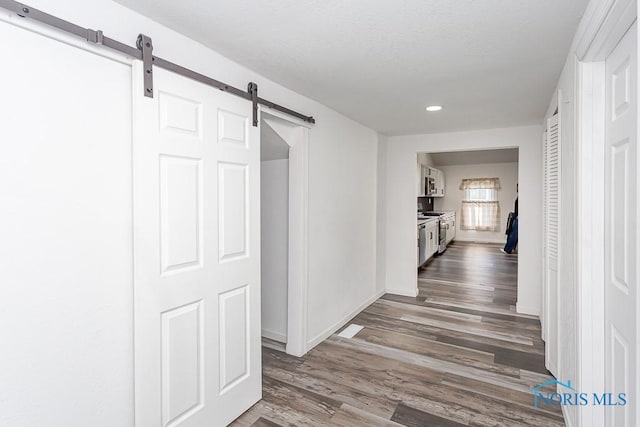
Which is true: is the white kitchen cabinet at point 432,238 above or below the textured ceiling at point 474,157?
below

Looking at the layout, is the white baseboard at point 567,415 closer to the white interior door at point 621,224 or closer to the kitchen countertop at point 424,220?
the white interior door at point 621,224

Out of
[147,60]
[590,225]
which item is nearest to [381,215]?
[590,225]

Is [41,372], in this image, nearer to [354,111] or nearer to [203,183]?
[203,183]

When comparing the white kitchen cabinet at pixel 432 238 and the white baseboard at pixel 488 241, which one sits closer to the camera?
the white kitchen cabinet at pixel 432 238

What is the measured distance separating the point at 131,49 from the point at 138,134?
0.37 metres

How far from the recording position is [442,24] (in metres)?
1.68

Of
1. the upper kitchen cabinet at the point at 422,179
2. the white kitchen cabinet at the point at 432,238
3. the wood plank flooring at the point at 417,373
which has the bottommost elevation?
the wood plank flooring at the point at 417,373

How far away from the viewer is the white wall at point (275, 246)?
319cm

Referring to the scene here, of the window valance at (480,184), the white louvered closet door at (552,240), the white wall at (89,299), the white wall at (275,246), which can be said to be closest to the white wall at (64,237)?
the white wall at (89,299)

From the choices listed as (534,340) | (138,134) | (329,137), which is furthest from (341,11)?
(534,340)

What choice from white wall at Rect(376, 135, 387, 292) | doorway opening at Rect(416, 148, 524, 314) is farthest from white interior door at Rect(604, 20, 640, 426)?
doorway opening at Rect(416, 148, 524, 314)

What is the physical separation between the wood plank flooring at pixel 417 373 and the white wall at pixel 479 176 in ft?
18.8

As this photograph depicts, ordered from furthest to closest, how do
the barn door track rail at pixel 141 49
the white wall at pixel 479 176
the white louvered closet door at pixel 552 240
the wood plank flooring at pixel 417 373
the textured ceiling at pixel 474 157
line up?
1. the white wall at pixel 479 176
2. the textured ceiling at pixel 474 157
3. the white louvered closet door at pixel 552 240
4. the wood plank flooring at pixel 417 373
5. the barn door track rail at pixel 141 49

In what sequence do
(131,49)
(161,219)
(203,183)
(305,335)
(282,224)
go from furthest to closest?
1. (282,224)
2. (305,335)
3. (203,183)
4. (161,219)
5. (131,49)
